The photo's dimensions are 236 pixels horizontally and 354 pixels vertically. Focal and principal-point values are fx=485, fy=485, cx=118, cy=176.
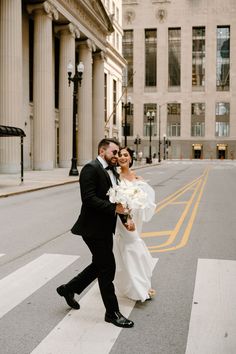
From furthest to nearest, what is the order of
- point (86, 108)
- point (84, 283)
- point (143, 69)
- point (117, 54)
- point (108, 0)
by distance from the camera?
point (143, 69), point (117, 54), point (108, 0), point (86, 108), point (84, 283)

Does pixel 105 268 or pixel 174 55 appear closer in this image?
pixel 105 268

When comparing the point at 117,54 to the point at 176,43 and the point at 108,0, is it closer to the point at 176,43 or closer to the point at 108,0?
the point at 108,0

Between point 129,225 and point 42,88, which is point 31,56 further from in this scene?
point 129,225

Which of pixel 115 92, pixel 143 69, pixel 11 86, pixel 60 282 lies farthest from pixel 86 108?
pixel 143 69

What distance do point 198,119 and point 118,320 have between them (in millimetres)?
95998

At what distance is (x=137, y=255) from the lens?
5.33 metres

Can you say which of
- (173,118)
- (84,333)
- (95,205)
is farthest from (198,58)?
(84,333)

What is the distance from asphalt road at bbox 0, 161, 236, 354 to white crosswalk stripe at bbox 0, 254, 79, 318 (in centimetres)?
1

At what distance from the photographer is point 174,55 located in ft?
327

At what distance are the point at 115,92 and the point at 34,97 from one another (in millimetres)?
32429

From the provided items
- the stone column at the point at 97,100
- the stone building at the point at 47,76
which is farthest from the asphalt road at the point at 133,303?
the stone column at the point at 97,100

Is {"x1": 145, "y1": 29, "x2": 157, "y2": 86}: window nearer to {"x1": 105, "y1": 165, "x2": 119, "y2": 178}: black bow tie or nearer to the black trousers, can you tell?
{"x1": 105, "y1": 165, "x2": 119, "y2": 178}: black bow tie

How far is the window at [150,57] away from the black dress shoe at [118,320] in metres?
97.1

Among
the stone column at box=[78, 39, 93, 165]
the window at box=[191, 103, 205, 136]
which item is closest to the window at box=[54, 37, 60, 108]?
the stone column at box=[78, 39, 93, 165]
